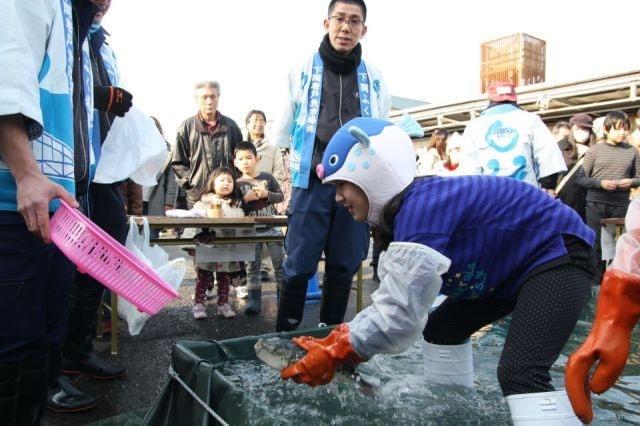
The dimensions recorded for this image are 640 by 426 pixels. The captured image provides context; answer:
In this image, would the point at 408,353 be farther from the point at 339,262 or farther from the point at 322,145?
the point at 322,145

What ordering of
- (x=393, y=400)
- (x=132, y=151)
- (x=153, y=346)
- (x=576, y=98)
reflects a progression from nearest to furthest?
(x=393, y=400) < (x=132, y=151) < (x=153, y=346) < (x=576, y=98)

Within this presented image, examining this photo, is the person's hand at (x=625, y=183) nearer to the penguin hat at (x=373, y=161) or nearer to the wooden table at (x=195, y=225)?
the wooden table at (x=195, y=225)

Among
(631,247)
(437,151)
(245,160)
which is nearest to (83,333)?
(245,160)

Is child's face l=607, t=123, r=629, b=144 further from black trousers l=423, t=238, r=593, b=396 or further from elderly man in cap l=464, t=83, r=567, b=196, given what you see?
black trousers l=423, t=238, r=593, b=396

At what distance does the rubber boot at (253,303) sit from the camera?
4117mm

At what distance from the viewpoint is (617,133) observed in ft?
17.4

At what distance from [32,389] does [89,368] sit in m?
1.23

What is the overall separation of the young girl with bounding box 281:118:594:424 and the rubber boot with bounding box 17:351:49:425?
0.71m

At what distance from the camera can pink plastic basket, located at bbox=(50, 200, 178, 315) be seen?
1.30m

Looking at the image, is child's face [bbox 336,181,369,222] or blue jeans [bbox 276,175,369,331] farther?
blue jeans [bbox 276,175,369,331]

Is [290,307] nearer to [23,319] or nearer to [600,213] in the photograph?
[23,319]

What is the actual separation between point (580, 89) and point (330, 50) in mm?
10220

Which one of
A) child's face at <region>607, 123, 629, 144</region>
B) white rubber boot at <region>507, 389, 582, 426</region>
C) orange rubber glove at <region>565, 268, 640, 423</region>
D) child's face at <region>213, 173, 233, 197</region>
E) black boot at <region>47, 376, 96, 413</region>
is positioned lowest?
black boot at <region>47, 376, 96, 413</region>

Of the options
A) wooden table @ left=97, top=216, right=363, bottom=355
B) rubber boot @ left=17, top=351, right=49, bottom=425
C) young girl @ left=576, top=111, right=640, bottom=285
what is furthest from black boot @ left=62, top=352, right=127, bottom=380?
young girl @ left=576, top=111, right=640, bottom=285
